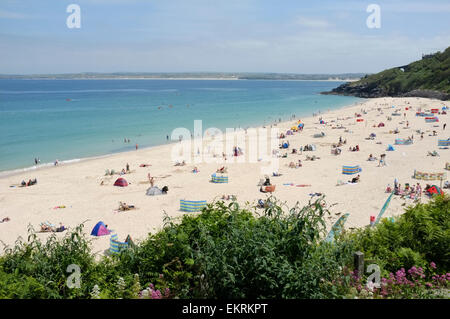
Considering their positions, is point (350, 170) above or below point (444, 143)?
below

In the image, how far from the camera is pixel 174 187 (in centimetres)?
2181

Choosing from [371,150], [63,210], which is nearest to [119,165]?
[63,210]

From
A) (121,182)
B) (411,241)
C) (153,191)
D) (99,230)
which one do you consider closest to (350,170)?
(153,191)

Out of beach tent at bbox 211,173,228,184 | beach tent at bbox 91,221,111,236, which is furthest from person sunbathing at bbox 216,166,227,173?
beach tent at bbox 91,221,111,236

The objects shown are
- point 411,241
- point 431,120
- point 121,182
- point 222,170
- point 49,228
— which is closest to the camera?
point 411,241

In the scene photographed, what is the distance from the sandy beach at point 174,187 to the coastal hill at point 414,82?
Result: 52.1 m

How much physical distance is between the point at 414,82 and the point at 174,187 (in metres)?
90.9

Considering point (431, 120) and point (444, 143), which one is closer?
point (444, 143)

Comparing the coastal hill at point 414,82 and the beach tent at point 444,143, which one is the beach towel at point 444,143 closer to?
the beach tent at point 444,143

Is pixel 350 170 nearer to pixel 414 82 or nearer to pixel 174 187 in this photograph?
pixel 174 187

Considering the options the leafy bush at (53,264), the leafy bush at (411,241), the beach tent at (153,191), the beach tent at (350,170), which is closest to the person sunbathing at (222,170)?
the beach tent at (153,191)

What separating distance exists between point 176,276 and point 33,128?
168 ft

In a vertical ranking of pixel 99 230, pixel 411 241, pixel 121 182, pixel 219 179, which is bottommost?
pixel 99 230

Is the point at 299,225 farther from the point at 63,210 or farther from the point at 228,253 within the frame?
the point at 63,210
